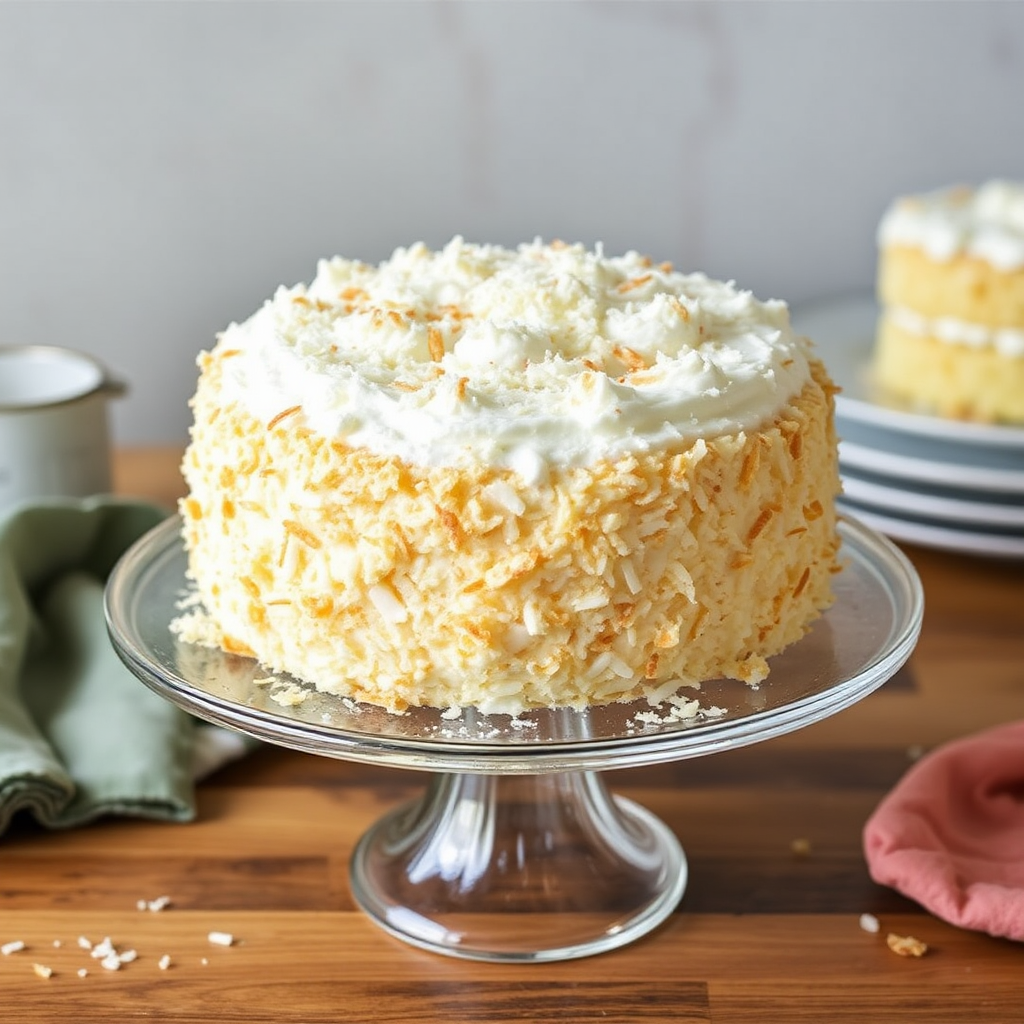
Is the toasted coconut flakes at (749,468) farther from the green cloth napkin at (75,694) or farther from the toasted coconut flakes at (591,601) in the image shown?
the green cloth napkin at (75,694)

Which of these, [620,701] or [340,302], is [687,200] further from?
[620,701]

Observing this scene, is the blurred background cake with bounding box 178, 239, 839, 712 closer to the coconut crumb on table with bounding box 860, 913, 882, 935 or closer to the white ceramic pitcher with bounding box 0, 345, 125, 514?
the coconut crumb on table with bounding box 860, 913, 882, 935

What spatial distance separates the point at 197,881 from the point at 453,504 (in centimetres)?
50

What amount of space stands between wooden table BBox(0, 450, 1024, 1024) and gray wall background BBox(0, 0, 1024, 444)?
98 centimetres

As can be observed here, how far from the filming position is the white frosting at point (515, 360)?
41.6 inches

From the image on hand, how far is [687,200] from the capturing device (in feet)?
7.57

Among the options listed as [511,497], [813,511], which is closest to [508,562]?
[511,497]

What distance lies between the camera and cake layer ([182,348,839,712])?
1.05m

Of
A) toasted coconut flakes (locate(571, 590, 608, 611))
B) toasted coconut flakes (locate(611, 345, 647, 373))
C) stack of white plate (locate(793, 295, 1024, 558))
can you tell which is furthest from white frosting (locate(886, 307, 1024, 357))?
toasted coconut flakes (locate(571, 590, 608, 611))

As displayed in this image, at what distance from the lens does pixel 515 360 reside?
1119mm

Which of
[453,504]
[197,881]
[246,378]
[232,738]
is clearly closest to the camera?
[453,504]

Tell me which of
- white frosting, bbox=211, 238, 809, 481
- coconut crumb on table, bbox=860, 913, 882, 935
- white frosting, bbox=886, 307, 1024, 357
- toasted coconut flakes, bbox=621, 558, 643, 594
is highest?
white frosting, bbox=211, 238, 809, 481

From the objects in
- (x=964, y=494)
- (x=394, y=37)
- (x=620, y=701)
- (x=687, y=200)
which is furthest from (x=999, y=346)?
(x=620, y=701)

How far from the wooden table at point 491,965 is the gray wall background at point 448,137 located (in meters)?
0.98
